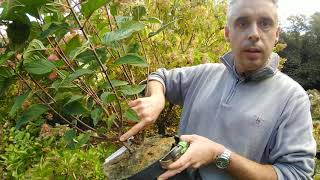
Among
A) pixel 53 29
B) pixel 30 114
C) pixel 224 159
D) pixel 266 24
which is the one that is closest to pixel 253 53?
pixel 266 24

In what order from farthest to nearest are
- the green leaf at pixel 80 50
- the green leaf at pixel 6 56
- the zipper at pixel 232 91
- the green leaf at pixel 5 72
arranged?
the zipper at pixel 232 91 < the green leaf at pixel 5 72 < the green leaf at pixel 6 56 < the green leaf at pixel 80 50

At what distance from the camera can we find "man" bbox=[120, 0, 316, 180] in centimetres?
168

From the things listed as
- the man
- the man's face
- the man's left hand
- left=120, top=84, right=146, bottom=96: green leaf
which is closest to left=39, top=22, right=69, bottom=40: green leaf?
left=120, top=84, right=146, bottom=96: green leaf

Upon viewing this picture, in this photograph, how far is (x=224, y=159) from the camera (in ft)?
5.47

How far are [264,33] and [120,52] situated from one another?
59 centimetres

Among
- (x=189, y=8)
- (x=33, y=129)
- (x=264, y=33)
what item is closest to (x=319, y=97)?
(x=189, y=8)

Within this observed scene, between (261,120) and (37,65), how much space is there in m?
0.84

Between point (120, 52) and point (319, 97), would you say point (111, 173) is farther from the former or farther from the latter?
point (319, 97)

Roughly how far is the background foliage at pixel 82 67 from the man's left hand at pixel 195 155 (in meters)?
0.27

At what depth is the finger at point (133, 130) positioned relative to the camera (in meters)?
1.75

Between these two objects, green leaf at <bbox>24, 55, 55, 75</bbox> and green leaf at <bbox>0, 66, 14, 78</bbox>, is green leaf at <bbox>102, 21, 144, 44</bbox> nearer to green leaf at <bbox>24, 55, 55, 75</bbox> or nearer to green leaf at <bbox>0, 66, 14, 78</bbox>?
green leaf at <bbox>24, 55, 55, 75</bbox>

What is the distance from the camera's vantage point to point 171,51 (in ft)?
13.4

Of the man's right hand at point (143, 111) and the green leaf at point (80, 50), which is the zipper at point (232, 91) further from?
the green leaf at point (80, 50)

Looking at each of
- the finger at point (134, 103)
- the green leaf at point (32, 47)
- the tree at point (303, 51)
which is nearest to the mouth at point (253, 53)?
the finger at point (134, 103)
